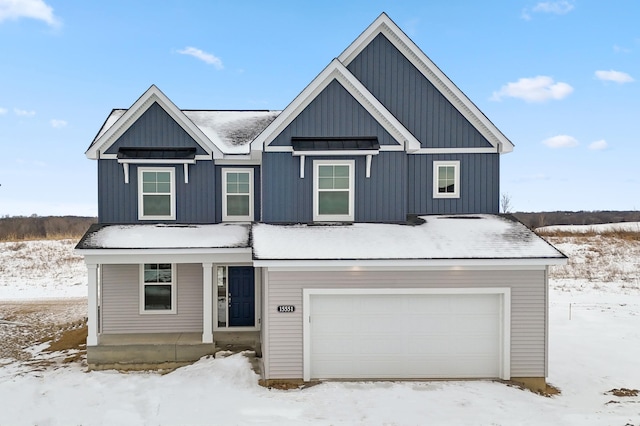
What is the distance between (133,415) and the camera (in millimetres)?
8484

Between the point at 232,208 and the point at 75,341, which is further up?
the point at 232,208

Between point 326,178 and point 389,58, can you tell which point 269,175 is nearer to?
point 326,178

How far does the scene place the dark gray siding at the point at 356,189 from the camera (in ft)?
38.7

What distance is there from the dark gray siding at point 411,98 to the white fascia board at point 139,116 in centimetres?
531

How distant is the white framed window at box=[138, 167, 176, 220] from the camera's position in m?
13.2

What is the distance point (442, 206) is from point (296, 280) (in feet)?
18.5

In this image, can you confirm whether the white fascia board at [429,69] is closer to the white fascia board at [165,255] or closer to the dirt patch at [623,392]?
the white fascia board at [165,255]

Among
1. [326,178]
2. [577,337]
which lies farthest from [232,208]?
[577,337]

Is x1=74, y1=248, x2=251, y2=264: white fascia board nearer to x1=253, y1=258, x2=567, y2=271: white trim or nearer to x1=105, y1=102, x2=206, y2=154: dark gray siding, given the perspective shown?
x1=253, y1=258, x2=567, y2=271: white trim

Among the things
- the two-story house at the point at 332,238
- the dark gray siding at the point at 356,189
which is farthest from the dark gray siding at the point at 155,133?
the dark gray siding at the point at 356,189

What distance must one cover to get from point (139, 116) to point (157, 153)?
1.34m

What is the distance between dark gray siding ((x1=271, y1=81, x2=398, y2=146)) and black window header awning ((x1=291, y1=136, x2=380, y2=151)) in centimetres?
A: 14

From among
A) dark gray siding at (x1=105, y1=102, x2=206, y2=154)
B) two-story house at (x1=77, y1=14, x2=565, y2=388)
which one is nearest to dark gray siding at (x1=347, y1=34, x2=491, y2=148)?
two-story house at (x1=77, y1=14, x2=565, y2=388)

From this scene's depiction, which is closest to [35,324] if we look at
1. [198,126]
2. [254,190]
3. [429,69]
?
[198,126]
